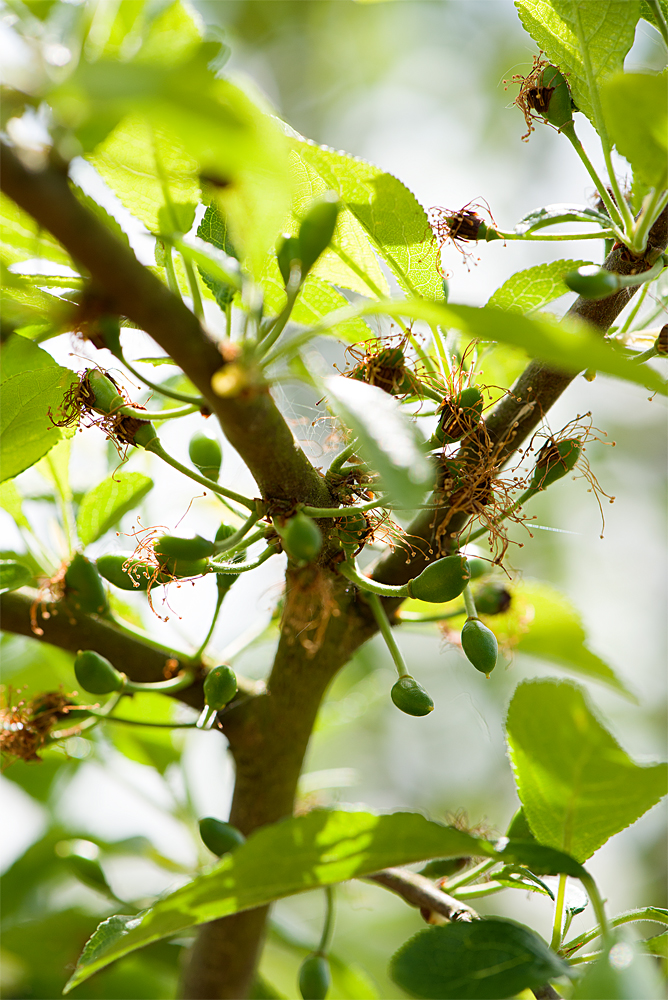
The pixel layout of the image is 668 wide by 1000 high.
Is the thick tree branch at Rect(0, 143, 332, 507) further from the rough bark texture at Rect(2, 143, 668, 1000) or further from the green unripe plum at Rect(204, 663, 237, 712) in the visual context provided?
the green unripe plum at Rect(204, 663, 237, 712)

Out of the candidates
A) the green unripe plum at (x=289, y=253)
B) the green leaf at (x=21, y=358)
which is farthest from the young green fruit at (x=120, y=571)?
the green unripe plum at (x=289, y=253)

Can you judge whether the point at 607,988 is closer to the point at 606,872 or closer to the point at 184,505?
the point at 184,505

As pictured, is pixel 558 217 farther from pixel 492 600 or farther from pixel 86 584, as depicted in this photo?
pixel 86 584

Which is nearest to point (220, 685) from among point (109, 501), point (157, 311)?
point (109, 501)

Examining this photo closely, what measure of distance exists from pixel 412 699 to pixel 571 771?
0.12 meters

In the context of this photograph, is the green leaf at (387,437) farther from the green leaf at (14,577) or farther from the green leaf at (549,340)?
the green leaf at (14,577)

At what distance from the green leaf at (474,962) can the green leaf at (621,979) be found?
0.11 feet

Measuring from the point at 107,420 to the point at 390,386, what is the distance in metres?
0.22

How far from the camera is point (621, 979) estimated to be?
1.25 feet

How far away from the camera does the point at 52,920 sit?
103 cm

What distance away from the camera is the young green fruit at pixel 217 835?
62 cm

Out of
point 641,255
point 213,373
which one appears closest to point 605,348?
point 213,373

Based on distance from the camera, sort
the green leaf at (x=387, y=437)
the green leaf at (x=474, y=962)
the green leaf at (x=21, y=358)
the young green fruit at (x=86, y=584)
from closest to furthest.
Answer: the green leaf at (x=387, y=437)
the green leaf at (x=474, y=962)
the green leaf at (x=21, y=358)
the young green fruit at (x=86, y=584)

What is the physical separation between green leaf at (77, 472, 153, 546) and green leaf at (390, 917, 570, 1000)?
1.39 ft
